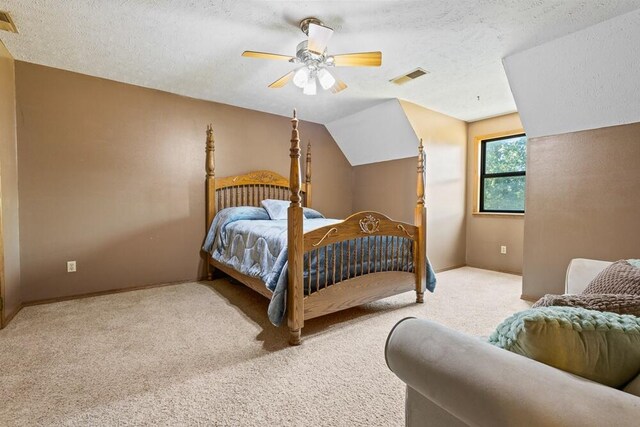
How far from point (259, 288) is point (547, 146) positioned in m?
3.09

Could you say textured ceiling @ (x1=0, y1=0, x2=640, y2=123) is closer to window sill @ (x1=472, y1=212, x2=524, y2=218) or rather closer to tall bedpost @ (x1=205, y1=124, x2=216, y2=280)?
tall bedpost @ (x1=205, y1=124, x2=216, y2=280)

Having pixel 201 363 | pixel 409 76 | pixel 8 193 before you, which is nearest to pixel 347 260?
pixel 201 363

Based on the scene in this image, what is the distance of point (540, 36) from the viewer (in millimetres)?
2219

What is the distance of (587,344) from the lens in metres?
0.61

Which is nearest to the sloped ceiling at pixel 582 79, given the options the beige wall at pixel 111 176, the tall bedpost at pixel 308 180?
the tall bedpost at pixel 308 180

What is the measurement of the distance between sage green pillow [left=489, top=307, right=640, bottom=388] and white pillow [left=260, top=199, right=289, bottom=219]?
123 inches

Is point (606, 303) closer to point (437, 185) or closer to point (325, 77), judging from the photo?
point (325, 77)

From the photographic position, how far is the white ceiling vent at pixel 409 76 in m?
2.86

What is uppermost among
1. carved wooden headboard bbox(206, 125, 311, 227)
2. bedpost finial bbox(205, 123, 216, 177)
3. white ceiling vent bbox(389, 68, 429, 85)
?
white ceiling vent bbox(389, 68, 429, 85)

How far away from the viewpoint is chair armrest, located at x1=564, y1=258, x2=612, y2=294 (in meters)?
1.58

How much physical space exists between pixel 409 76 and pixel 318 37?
1.36 meters

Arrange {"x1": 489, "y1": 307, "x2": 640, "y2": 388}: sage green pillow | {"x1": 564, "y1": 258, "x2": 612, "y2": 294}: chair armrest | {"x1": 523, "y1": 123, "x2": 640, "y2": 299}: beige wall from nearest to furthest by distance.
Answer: {"x1": 489, "y1": 307, "x2": 640, "y2": 388}: sage green pillow < {"x1": 564, "y1": 258, "x2": 612, "y2": 294}: chair armrest < {"x1": 523, "y1": 123, "x2": 640, "y2": 299}: beige wall

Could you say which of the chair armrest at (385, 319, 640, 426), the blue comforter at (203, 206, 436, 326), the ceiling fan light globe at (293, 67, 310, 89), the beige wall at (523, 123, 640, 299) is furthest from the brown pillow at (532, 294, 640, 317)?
the beige wall at (523, 123, 640, 299)

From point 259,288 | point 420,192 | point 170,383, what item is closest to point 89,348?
point 170,383
